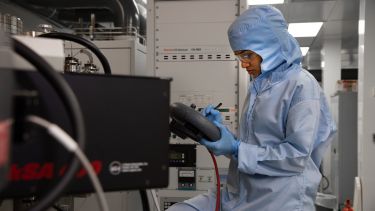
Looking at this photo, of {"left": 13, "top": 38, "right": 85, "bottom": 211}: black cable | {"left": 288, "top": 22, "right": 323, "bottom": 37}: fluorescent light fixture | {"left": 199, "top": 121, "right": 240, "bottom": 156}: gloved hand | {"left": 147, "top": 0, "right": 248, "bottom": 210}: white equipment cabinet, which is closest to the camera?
{"left": 13, "top": 38, "right": 85, "bottom": 211}: black cable

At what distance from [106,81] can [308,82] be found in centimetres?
90

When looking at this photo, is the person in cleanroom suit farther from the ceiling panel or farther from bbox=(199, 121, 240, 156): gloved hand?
the ceiling panel

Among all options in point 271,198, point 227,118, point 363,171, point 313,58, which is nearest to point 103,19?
point 227,118

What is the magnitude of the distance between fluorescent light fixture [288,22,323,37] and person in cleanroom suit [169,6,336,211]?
14.5 feet

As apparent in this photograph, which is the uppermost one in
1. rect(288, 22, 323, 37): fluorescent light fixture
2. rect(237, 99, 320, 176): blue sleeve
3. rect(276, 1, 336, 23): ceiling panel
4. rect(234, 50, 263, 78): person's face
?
rect(276, 1, 336, 23): ceiling panel

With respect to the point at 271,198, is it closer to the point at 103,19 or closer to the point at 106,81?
the point at 106,81

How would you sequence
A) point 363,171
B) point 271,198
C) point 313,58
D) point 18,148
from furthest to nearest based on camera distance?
point 313,58 → point 363,171 → point 271,198 → point 18,148

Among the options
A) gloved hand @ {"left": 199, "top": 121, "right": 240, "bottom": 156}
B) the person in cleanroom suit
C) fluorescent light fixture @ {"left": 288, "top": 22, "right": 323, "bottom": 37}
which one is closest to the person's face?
the person in cleanroom suit

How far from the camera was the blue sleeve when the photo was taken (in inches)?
49.6

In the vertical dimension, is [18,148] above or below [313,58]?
below

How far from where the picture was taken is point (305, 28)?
5863 mm

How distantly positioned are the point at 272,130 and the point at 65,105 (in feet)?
3.21

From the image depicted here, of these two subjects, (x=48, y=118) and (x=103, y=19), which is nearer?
(x=48, y=118)

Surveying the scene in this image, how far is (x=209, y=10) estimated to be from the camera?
216 cm
